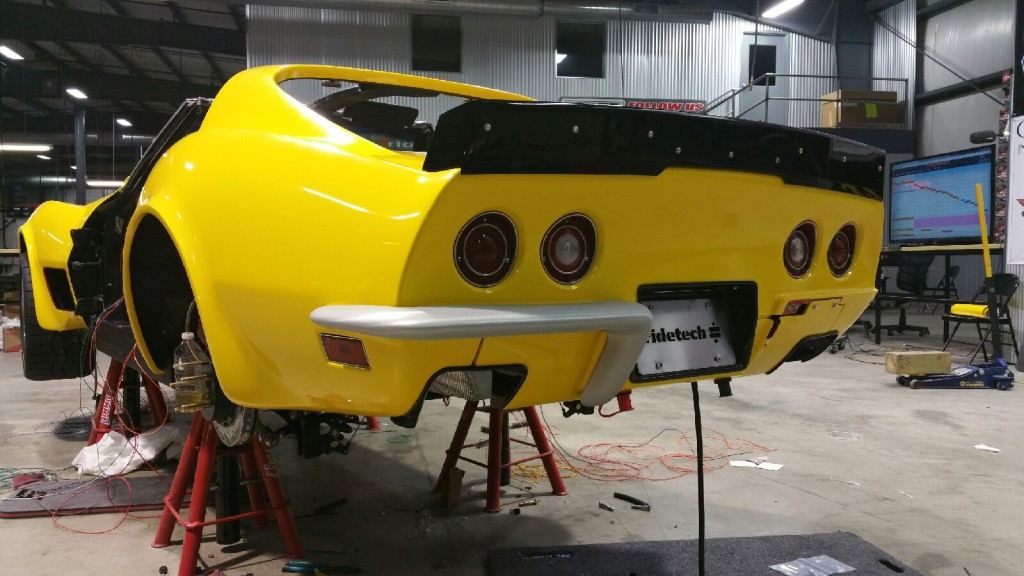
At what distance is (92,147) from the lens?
17.6 metres

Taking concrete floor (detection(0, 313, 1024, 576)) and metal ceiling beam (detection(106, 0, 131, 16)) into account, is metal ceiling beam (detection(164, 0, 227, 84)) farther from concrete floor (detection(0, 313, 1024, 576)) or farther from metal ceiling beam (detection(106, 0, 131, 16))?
concrete floor (detection(0, 313, 1024, 576))

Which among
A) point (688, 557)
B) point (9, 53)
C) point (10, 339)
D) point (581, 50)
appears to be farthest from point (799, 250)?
point (9, 53)

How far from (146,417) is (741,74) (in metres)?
12.8

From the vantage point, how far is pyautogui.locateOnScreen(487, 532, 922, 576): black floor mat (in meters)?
2.05

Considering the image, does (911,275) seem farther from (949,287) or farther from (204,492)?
(204,492)

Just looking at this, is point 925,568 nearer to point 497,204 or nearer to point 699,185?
point 699,185

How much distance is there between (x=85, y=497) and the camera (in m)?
2.71

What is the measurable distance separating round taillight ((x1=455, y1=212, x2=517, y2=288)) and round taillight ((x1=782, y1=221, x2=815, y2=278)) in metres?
0.84

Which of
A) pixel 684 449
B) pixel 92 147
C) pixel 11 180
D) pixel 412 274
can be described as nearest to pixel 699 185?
pixel 412 274

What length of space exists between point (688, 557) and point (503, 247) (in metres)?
1.39

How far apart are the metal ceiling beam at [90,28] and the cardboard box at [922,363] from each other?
1263 centimetres

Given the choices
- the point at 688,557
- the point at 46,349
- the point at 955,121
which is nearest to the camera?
the point at 688,557

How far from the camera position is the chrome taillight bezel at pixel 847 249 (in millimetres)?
1905

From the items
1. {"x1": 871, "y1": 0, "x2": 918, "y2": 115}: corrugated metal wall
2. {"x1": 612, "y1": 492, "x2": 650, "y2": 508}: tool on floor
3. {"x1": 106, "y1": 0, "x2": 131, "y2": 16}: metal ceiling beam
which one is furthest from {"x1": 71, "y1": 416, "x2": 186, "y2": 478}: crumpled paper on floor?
{"x1": 871, "y1": 0, "x2": 918, "y2": 115}: corrugated metal wall
